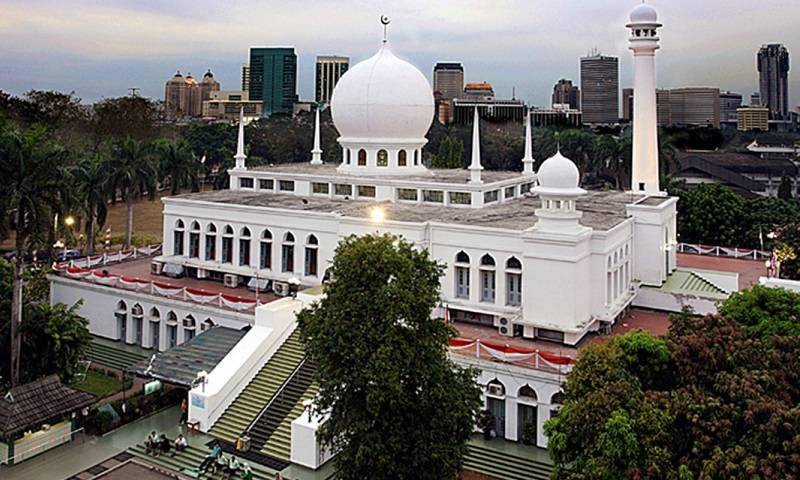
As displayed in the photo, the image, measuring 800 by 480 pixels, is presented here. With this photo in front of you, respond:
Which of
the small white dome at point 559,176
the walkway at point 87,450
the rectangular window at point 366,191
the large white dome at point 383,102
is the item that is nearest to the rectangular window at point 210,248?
the rectangular window at point 366,191

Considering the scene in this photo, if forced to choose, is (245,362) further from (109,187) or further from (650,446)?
(109,187)

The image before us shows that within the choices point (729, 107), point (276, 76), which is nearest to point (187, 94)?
point (276, 76)

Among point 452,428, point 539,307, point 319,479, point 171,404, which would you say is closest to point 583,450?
point 452,428

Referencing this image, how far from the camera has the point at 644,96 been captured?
1357 inches

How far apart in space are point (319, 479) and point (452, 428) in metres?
5.44

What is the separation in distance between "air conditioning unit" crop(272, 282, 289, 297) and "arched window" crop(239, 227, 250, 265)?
7.18 feet

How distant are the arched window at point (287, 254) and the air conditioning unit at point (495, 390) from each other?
475 inches

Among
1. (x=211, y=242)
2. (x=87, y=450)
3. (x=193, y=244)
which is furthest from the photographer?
(x=193, y=244)

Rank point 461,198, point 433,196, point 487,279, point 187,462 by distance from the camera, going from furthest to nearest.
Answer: point 433,196, point 461,198, point 487,279, point 187,462

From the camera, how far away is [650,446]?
14125mm

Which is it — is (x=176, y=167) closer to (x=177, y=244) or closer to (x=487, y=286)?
(x=177, y=244)

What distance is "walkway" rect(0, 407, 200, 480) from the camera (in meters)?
20.3

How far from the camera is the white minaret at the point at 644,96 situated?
3409cm

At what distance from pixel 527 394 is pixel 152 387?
13.3 meters
